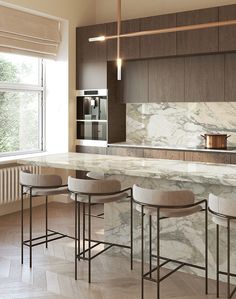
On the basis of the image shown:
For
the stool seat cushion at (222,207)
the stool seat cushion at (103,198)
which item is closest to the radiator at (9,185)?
the stool seat cushion at (103,198)

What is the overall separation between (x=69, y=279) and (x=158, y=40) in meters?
3.49

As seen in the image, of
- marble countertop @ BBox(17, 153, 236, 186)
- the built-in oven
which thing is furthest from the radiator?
marble countertop @ BBox(17, 153, 236, 186)

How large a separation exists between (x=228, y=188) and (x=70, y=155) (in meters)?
1.80

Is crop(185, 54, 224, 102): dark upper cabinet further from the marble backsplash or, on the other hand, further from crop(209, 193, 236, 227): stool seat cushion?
crop(209, 193, 236, 227): stool seat cushion

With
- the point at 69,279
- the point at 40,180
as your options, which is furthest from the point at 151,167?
the point at 69,279

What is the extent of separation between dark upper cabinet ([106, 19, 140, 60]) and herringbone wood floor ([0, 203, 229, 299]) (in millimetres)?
2840

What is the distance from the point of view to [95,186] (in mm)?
3521

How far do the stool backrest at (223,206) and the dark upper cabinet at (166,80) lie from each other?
320 cm

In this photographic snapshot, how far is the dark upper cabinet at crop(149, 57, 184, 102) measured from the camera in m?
6.02

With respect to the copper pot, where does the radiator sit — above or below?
below

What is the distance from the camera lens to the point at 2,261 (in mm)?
4133

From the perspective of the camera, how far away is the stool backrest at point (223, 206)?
2.88 metres

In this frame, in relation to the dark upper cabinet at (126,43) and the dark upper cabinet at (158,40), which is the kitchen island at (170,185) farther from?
the dark upper cabinet at (126,43)

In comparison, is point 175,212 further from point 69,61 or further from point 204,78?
point 69,61
